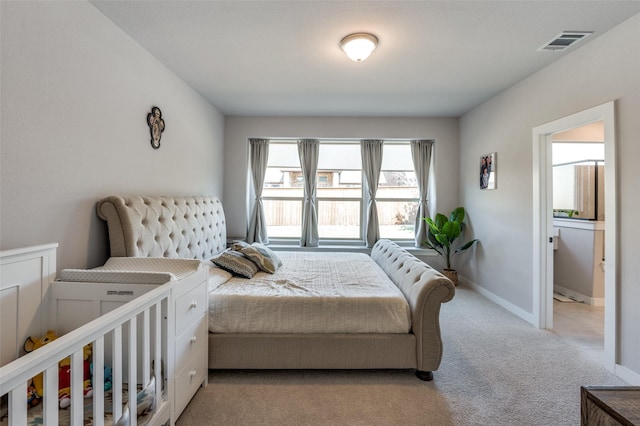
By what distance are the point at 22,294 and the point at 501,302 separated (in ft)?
13.5

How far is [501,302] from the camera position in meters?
3.25

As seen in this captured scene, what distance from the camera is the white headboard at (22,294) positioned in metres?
1.17

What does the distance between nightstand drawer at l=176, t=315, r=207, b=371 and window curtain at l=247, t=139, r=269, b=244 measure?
2495 millimetres

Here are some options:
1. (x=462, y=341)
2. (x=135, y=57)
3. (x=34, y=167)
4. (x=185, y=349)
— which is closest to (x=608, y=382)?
(x=462, y=341)

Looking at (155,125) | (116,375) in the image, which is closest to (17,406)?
(116,375)

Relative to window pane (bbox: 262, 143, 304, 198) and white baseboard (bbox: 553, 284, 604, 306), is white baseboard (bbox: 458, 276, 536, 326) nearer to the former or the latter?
white baseboard (bbox: 553, 284, 604, 306)

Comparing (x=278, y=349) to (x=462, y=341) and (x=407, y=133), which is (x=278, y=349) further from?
(x=407, y=133)

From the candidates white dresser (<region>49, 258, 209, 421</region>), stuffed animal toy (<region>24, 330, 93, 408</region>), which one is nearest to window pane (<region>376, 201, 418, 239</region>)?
white dresser (<region>49, 258, 209, 421</region>)

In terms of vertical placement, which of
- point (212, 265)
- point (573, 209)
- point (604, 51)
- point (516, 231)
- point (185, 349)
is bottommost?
point (185, 349)

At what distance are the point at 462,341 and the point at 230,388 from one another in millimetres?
1946

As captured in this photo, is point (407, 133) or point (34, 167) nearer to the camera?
point (34, 167)

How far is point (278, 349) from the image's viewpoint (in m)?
1.87

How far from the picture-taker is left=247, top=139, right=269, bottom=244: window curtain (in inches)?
166

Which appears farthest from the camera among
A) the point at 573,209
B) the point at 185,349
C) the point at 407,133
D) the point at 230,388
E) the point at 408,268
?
the point at 407,133
